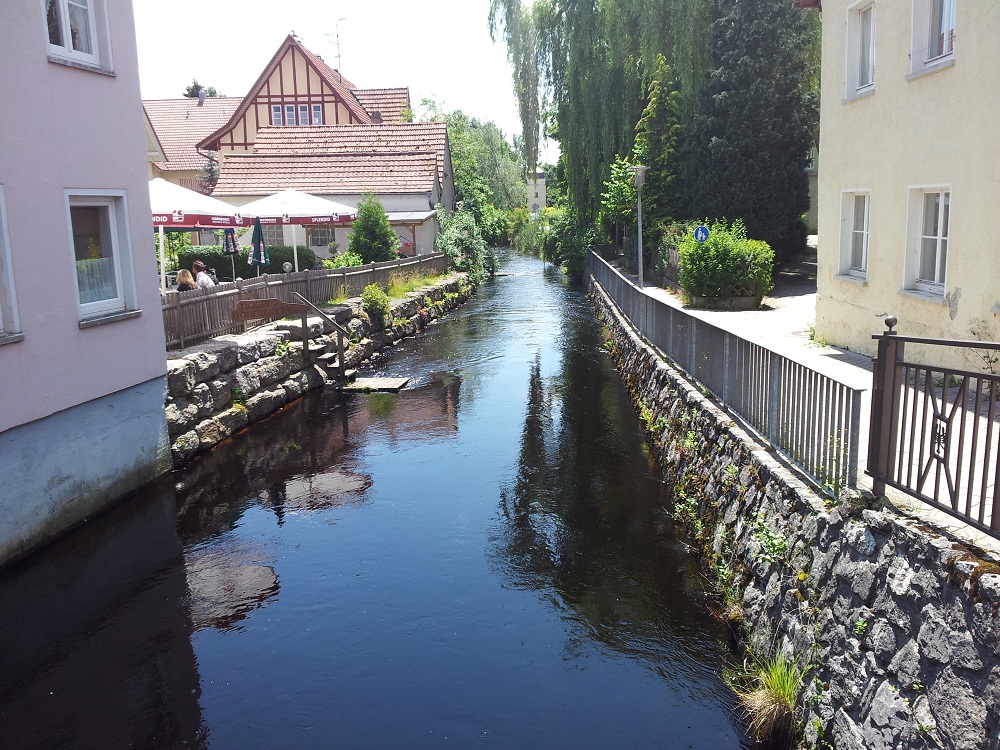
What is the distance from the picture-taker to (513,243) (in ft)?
239

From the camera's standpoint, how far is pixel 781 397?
7.39 m

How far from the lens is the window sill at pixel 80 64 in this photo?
8.81 metres

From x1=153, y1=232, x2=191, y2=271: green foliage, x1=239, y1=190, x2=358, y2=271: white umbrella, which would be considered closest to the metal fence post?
x1=239, y1=190, x2=358, y2=271: white umbrella

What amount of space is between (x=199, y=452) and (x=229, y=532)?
3071mm

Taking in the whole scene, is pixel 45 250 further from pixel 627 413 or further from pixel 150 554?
pixel 627 413

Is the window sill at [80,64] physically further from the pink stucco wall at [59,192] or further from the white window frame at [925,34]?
the white window frame at [925,34]

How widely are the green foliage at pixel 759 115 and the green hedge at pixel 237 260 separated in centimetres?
1171

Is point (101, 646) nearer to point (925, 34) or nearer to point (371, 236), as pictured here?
point (925, 34)

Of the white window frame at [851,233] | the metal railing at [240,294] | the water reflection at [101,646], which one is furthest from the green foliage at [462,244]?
the water reflection at [101,646]

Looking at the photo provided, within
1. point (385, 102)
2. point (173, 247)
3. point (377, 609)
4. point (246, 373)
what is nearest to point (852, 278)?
point (377, 609)

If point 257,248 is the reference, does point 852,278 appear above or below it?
below

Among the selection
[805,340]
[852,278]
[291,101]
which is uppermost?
[291,101]

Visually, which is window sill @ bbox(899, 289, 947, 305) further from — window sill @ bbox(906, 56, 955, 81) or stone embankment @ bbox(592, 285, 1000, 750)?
stone embankment @ bbox(592, 285, 1000, 750)

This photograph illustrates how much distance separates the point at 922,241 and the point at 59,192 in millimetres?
9919
